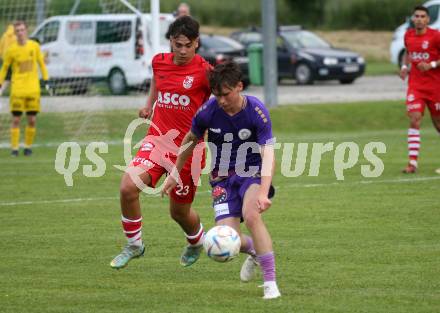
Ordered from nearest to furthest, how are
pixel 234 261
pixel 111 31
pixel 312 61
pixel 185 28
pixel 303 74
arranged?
pixel 185 28, pixel 234 261, pixel 111 31, pixel 312 61, pixel 303 74

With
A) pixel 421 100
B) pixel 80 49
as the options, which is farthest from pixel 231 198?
pixel 80 49

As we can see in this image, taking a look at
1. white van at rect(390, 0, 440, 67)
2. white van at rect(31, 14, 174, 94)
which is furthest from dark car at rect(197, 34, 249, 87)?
white van at rect(31, 14, 174, 94)

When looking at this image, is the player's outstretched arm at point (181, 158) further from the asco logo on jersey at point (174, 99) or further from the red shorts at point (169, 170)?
the asco logo on jersey at point (174, 99)

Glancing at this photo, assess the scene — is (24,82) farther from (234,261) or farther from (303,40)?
(303,40)

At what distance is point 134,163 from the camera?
28.6 ft

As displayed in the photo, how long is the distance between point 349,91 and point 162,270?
21.5 m

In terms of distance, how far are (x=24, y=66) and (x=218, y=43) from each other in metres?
14.6

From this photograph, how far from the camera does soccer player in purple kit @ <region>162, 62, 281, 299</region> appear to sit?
746cm

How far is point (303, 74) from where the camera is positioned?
33.5 m

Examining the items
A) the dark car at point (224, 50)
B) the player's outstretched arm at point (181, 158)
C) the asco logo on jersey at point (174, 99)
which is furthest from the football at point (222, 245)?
the dark car at point (224, 50)

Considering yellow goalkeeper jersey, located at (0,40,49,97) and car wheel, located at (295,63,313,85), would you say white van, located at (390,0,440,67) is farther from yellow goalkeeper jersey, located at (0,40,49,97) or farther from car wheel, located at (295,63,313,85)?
yellow goalkeeper jersey, located at (0,40,49,97)

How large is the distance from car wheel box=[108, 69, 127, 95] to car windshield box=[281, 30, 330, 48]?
997 cm

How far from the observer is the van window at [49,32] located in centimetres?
2542

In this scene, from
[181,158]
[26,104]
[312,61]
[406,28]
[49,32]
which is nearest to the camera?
[181,158]
